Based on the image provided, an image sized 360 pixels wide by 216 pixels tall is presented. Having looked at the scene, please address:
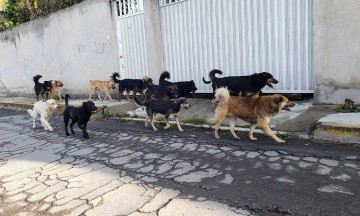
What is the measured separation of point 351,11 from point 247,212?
187 inches

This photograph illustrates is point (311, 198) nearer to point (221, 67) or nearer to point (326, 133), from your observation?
point (326, 133)

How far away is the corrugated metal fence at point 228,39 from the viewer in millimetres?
7176

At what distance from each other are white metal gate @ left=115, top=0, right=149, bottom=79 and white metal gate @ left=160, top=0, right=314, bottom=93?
0.97 metres

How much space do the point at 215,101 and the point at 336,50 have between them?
257 centimetres

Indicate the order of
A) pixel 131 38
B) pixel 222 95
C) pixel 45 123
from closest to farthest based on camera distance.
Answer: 1. pixel 222 95
2. pixel 45 123
3. pixel 131 38

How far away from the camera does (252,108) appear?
17.7 feet

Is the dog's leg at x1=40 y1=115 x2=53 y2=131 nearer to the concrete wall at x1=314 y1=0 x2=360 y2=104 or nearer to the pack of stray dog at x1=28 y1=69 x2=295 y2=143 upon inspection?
the pack of stray dog at x1=28 y1=69 x2=295 y2=143

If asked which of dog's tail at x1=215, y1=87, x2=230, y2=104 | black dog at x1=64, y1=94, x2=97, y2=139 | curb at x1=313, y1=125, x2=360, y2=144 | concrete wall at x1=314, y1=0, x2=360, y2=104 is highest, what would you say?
concrete wall at x1=314, y1=0, x2=360, y2=104

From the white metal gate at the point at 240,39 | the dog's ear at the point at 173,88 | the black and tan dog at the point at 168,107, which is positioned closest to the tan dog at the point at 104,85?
the white metal gate at the point at 240,39

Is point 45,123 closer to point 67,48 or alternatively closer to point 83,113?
point 83,113

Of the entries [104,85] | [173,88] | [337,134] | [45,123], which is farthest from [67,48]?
[337,134]

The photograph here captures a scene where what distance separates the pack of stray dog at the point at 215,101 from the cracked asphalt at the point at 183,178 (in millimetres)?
441

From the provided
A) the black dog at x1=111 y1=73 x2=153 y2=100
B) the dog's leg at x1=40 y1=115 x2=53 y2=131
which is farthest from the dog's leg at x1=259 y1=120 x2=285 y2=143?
the dog's leg at x1=40 y1=115 x2=53 y2=131

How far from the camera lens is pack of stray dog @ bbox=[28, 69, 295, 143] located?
5238 mm
